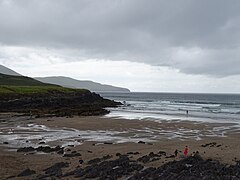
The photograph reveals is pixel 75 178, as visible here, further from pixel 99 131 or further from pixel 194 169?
pixel 99 131

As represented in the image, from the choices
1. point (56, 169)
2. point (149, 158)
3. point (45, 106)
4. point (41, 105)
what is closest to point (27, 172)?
point (56, 169)

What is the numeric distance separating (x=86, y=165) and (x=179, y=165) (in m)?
5.11

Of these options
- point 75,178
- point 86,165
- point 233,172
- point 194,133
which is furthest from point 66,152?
point 194,133

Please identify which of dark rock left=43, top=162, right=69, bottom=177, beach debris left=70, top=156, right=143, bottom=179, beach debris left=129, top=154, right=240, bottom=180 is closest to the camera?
beach debris left=129, top=154, right=240, bottom=180

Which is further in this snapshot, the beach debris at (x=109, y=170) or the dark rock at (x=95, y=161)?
the dark rock at (x=95, y=161)

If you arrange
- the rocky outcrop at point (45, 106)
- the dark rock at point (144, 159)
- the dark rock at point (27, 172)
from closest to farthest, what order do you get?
the dark rock at point (27, 172) < the dark rock at point (144, 159) < the rocky outcrop at point (45, 106)

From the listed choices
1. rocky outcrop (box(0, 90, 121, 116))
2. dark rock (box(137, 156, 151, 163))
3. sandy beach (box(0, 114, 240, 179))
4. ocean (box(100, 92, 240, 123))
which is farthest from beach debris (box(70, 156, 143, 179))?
rocky outcrop (box(0, 90, 121, 116))

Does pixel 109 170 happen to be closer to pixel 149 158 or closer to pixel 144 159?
pixel 144 159

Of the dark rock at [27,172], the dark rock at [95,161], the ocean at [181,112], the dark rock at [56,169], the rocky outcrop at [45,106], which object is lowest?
the dark rock at [27,172]

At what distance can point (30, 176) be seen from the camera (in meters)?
14.6

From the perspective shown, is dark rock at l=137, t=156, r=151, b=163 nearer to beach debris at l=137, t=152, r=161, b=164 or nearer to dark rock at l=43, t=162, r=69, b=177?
beach debris at l=137, t=152, r=161, b=164

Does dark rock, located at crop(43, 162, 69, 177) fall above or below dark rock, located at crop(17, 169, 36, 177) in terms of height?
above

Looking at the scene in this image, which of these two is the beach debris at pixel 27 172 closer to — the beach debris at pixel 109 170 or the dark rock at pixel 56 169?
the dark rock at pixel 56 169

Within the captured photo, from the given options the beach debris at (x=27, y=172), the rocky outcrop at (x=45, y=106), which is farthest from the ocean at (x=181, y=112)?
the beach debris at (x=27, y=172)
